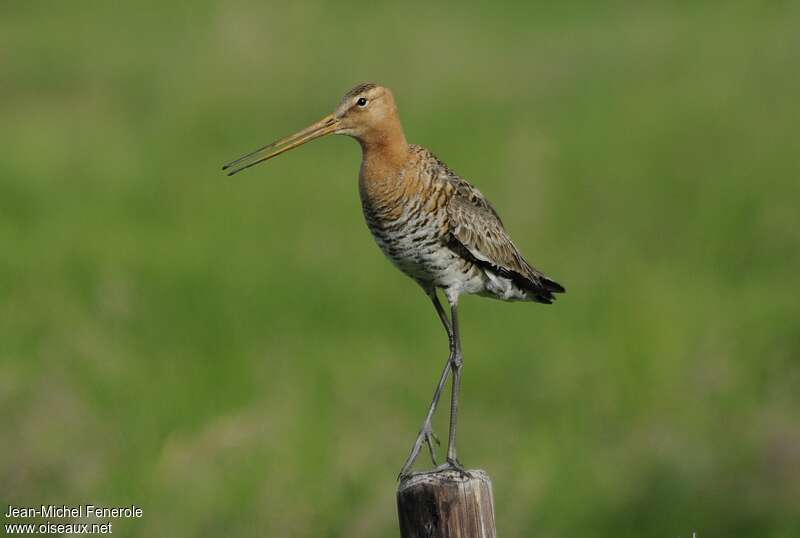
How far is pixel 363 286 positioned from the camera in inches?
504

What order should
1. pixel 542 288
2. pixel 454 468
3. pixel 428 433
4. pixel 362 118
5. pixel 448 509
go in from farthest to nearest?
pixel 542 288, pixel 428 433, pixel 362 118, pixel 454 468, pixel 448 509

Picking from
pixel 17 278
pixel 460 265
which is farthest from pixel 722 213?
pixel 460 265

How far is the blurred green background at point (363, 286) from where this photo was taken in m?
10.2

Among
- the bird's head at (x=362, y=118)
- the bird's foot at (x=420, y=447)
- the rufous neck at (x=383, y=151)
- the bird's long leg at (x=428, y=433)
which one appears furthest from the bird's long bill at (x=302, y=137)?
the bird's foot at (x=420, y=447)

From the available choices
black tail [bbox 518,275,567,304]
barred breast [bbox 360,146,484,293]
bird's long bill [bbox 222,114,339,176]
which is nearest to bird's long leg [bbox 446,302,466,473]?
barred breast [bbox 360,146,484,293]

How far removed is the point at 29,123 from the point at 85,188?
85.7 inches

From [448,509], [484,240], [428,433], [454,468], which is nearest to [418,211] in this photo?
[484,240]

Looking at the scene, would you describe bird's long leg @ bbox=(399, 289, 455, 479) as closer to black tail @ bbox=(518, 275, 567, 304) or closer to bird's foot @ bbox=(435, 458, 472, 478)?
bird's foot @ bbox=(435, 458, 472, 478)

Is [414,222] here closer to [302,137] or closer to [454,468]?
[302,137]

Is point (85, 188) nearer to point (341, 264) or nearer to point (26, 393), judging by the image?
point (341, 264)

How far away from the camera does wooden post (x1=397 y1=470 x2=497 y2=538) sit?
542 cm

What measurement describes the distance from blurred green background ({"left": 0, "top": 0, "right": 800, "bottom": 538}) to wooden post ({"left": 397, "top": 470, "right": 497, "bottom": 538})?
4.07 m

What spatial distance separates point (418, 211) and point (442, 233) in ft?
0.60

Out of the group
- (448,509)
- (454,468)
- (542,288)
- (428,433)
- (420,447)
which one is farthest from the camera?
(542,288)
